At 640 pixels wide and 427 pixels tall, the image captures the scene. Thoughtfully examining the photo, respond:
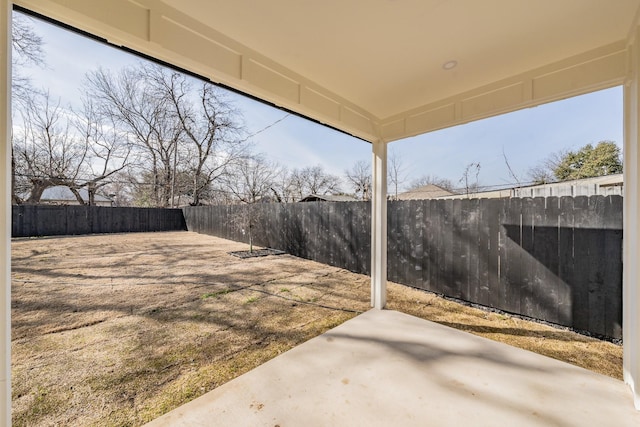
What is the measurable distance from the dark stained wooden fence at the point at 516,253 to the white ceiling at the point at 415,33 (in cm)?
156

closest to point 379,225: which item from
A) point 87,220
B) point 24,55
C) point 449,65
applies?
point 449,65

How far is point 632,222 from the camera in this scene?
1.62 meters

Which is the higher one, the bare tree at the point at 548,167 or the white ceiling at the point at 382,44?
the bare tree at the point at 548,167

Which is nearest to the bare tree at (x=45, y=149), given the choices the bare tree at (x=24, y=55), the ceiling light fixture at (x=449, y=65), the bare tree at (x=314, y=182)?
the bare tree at (x=24, y=55)

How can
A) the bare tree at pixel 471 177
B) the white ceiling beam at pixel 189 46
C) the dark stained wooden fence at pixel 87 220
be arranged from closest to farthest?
the white ceiling beam at pixel 189 46 < the bare tree at pixel 471 177 < the dark stained wooden fence at pixel 87 220

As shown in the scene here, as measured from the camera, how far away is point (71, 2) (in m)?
1.15

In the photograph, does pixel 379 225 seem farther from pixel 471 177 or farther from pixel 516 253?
pixel 471 177

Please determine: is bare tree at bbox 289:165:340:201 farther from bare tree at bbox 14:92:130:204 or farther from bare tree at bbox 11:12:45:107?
bare tree at bbox 11:12:45:107

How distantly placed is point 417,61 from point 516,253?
242 cm

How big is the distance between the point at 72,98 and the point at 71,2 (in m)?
15.7

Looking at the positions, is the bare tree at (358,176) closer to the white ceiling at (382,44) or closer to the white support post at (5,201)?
the white ceiling at (382,44)

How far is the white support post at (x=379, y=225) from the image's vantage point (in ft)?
10.1

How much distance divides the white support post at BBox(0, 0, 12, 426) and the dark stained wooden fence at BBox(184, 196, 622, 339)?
3916 millimetres

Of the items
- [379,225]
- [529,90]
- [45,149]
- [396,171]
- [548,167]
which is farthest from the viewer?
[45,149]
